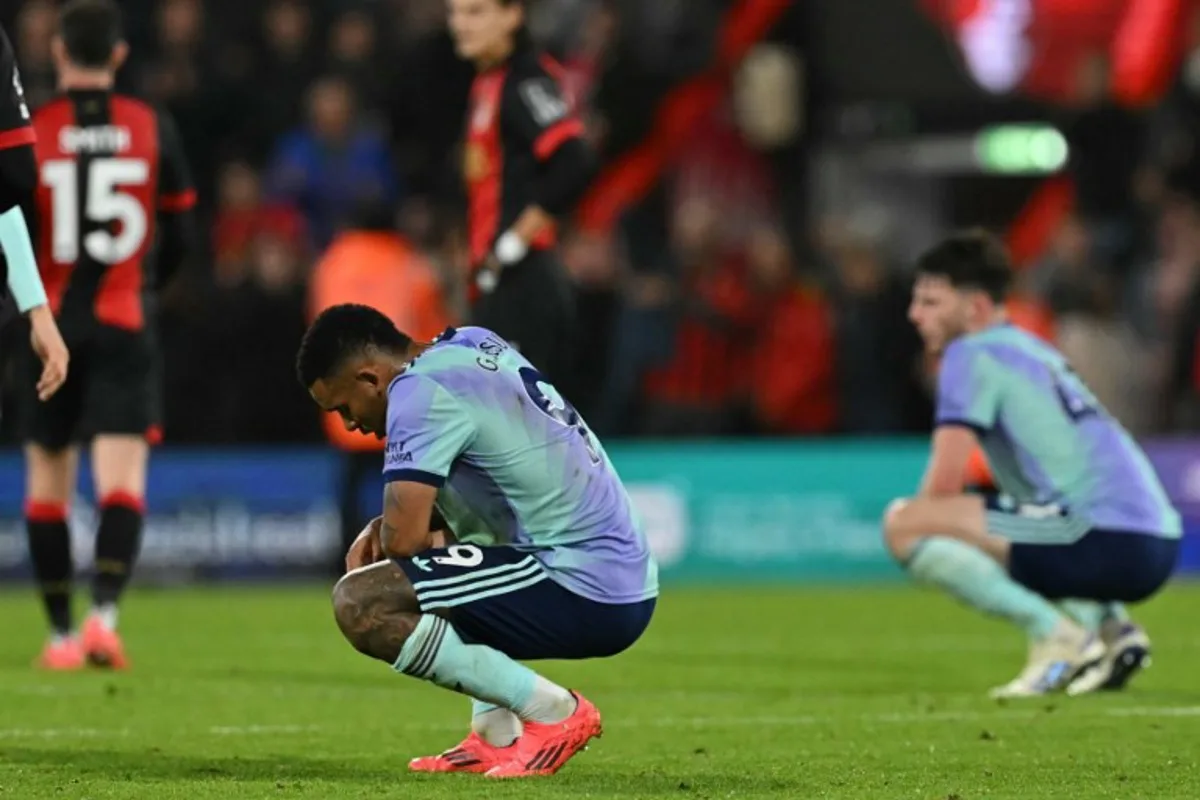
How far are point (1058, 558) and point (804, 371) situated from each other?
8765 mm

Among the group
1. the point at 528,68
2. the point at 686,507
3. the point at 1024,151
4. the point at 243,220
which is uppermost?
the point at 528,68

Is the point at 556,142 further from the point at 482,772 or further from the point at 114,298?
the point at 482,772

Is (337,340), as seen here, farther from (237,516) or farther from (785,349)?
(785,349)

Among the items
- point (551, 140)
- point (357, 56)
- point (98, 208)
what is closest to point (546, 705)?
point (98, 208)

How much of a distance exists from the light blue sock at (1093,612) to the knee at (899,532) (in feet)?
2.39

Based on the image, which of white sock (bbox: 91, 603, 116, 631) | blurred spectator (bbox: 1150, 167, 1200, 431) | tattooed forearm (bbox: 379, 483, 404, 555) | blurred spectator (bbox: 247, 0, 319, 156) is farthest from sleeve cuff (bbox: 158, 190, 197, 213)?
blurred spectator (bbox: 1150, 167, 1200, 431)

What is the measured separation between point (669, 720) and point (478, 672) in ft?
6.42

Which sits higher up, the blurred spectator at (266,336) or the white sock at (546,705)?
the white sock at (546,705)

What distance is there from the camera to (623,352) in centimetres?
1800

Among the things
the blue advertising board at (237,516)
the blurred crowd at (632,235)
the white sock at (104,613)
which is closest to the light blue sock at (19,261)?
the white sock at (104,613)

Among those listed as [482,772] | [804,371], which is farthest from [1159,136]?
[482,772]

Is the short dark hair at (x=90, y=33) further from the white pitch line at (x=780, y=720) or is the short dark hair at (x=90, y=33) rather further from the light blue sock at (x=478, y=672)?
the light blue sock at (x=478, y=672)

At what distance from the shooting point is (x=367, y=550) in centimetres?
717

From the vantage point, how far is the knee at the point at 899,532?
32.2ft
